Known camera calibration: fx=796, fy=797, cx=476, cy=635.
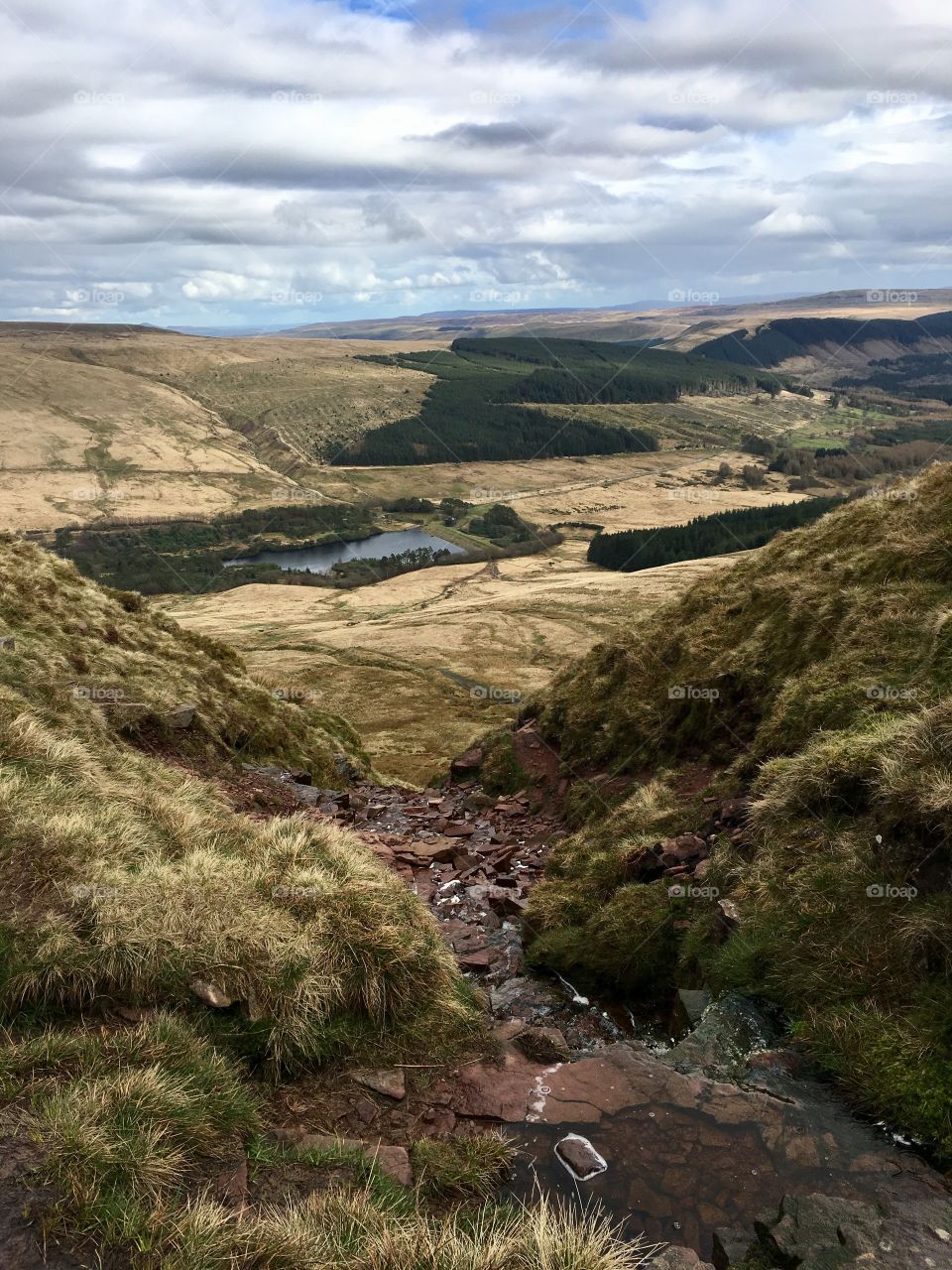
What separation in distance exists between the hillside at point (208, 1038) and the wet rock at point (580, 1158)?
0.58 m

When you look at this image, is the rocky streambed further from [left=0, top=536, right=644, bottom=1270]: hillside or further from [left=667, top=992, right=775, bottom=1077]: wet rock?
[left=0, top=536, right=644, bottom=1270]: hillside

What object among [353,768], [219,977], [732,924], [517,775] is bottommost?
[353,768]

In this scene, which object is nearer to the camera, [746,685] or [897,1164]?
[897,1164]

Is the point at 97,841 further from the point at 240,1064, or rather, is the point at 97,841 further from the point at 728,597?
the point at 728,597

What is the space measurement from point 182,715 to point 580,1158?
20.0m

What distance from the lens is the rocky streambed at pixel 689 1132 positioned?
22.5 ft

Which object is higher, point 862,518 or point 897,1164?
point 862,518

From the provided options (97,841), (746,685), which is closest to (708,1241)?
(97,841)

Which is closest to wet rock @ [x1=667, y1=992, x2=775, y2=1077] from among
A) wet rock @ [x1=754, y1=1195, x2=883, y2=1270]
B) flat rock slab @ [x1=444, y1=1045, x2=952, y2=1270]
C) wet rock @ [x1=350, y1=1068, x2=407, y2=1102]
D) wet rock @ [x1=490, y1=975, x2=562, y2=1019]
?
flat rock slab @ [x1=444, y1=1045, x2=952, y2=1270]

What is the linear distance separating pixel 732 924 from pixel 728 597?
14826 millimetres

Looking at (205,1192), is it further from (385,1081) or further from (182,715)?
(182,715)

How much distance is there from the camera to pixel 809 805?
12.0 metres

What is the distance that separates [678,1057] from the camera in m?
9.52

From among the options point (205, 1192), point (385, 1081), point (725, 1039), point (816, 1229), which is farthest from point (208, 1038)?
point (816, 1229)
